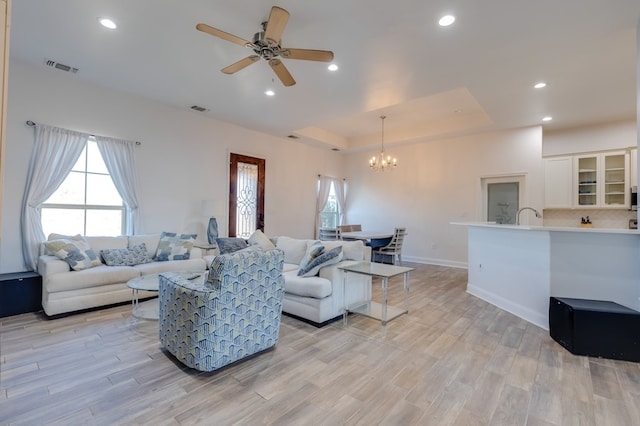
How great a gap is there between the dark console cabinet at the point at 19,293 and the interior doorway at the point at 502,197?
7911 millimetres

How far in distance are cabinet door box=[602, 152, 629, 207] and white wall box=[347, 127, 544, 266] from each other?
113cm

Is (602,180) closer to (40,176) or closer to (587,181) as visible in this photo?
(587,181)

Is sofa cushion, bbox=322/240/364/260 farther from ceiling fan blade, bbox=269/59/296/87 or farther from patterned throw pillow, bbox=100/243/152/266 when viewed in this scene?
patterned throw pillow, bbox=100/243/152/266

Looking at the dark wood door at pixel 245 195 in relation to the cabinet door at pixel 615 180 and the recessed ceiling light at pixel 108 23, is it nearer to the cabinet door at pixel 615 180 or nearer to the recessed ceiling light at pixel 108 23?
the recessed ceiling light at pixel 108 23

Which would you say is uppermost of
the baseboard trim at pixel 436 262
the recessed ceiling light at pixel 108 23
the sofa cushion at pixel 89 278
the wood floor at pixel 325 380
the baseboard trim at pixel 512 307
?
the recessed ceiling light at pixel 108 23

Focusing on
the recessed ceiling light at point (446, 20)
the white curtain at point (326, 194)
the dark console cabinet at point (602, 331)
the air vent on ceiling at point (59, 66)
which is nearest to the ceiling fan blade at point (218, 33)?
the recessed ceiling light at point (446, 20)

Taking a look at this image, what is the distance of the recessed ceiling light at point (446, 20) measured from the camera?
9.37 feet

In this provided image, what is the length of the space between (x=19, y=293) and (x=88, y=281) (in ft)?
2.62

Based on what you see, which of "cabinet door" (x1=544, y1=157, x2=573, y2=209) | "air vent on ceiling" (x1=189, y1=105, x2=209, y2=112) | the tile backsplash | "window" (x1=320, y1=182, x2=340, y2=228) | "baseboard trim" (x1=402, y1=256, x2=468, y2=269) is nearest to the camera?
"air vent on ceiling" (x1=189, y1=105, x2=209, y2=112)

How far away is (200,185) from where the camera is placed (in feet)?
19.3

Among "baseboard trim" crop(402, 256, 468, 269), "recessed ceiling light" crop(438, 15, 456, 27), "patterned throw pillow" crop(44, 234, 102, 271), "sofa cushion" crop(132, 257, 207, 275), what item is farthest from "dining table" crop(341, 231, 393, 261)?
"patterned throw pillow" crop(44, 234, 102, 271)

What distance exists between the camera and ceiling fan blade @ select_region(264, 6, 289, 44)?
2.49 meters

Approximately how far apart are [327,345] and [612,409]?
2129 mm

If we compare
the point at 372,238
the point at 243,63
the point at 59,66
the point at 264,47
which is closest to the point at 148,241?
the point at 59,66
